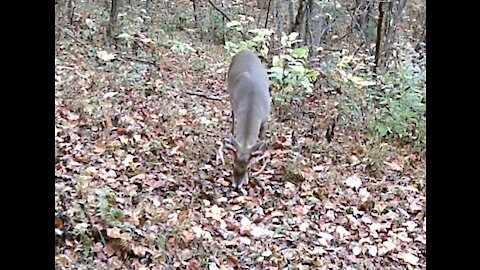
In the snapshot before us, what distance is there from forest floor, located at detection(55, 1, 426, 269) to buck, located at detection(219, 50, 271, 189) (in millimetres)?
259

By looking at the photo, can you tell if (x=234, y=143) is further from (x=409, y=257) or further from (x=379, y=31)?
(x=379, y=31)

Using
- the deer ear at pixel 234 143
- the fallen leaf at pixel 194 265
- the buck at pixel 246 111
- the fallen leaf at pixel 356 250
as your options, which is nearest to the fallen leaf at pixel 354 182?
the buck at pixel 246 111

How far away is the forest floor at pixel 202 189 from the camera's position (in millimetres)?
4840

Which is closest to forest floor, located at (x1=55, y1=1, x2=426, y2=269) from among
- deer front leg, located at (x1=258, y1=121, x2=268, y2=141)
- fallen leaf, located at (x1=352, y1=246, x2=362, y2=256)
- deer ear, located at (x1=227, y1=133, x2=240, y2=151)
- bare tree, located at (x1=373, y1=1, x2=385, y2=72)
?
fallen leaf, located at (x1=352, y1=246, x2=362, y2=256)

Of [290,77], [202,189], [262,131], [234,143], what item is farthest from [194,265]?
[290,77]

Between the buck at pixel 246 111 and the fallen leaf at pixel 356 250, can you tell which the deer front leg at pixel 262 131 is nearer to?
the buck at pixel 246 111

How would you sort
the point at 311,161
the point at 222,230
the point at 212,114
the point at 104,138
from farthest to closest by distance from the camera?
the point at 212,114, the point at 311,161, the point at 104,138, the point at 222,230

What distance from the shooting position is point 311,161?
7488 millimetres

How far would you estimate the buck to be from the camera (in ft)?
22.1

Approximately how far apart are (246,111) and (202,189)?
140cm

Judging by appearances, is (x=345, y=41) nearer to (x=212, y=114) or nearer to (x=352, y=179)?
(x=212, y=114)

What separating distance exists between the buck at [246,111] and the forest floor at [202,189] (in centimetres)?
26
